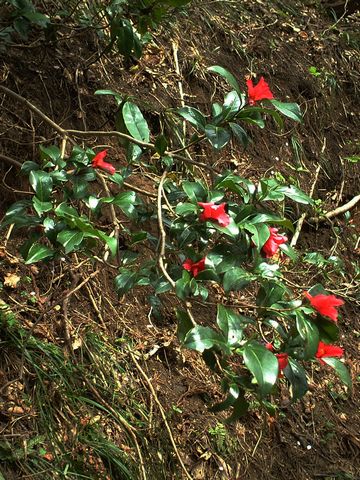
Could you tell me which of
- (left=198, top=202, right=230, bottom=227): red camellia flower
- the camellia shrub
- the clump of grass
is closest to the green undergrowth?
the clump of grass

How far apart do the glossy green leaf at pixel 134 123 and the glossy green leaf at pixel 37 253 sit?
0.48 meters

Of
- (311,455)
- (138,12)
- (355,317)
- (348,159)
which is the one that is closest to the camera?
(138,12)

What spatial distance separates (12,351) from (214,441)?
848mm

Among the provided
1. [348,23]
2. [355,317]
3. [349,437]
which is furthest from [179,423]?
[348,23]

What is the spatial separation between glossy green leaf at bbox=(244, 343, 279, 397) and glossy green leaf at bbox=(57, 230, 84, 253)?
0.50m

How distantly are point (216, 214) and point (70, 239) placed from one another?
38cm

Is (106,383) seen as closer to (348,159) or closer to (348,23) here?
(348,159)

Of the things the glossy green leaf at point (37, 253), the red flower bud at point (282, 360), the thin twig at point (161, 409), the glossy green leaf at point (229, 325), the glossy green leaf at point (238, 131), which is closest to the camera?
the glossy green leaf at point (229, 325)

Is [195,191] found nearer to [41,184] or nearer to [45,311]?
[41,184]

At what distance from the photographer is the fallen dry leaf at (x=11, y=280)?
2.54 meters

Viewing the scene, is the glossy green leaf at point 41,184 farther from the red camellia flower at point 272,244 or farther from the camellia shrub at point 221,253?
the red camellia flower at point 272,244

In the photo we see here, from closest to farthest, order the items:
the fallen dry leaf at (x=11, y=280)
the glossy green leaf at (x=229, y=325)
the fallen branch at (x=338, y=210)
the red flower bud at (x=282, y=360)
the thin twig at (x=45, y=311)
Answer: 1. the glossy green leaf at (x=229, y=325)
2. the red flower bud at (x=282, y=360)
3. the thin twig at (x=45, y=311)
4. the fallen dry leaf at (x=11, y=280)
5. the fallen branch at (x=338, y=210)

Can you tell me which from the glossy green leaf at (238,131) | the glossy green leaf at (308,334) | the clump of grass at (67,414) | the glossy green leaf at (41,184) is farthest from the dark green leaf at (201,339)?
the clump of grass at (67,414)

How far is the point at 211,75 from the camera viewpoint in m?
3.94
